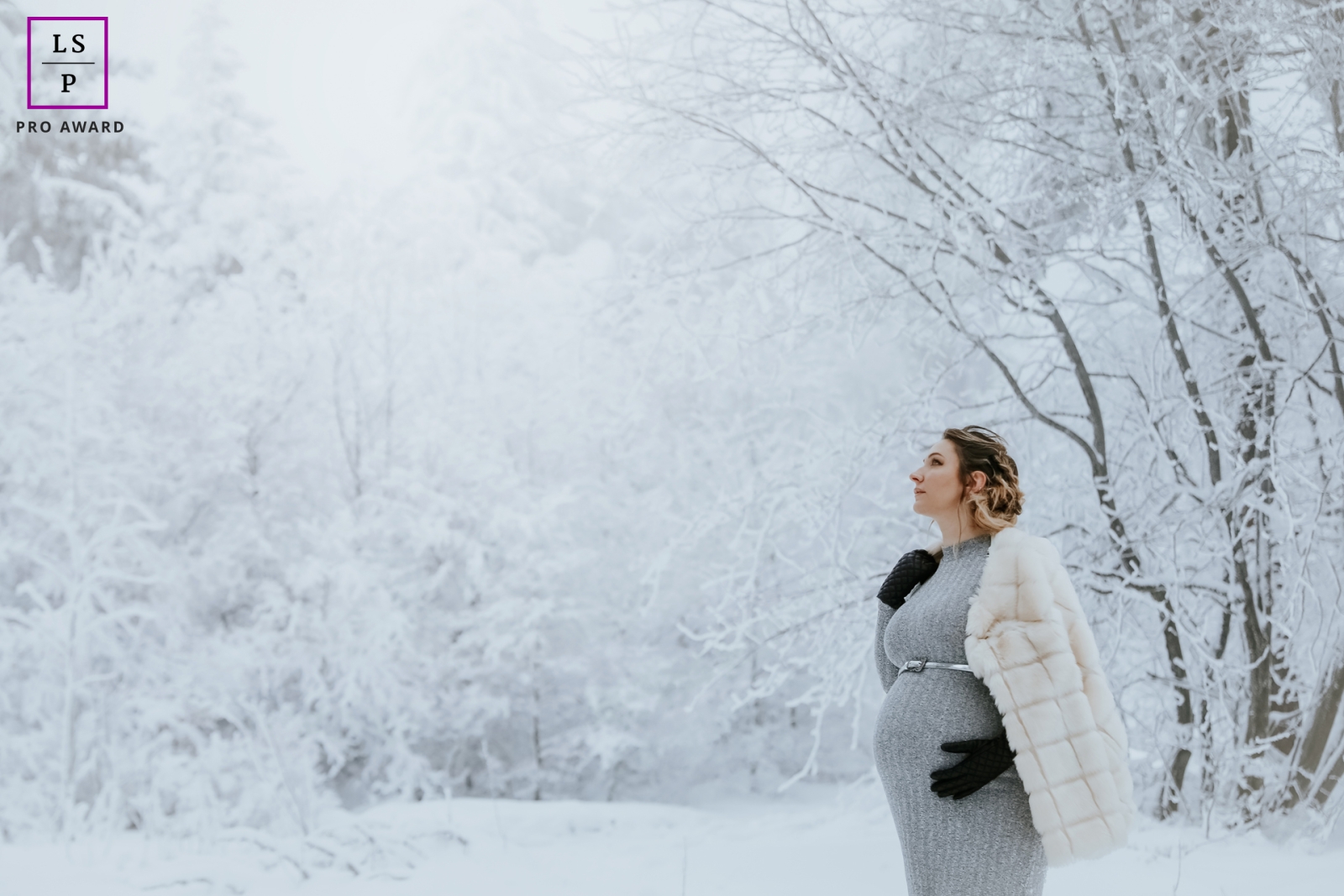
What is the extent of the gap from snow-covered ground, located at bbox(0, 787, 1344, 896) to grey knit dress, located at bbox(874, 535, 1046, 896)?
1637 millimetres

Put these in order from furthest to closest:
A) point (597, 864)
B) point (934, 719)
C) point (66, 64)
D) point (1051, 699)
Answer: point (66, 64), point (597, 864), point (934, 719), point (1051, 699)

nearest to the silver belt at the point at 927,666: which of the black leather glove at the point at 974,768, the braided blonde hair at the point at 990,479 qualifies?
the black leather glove at the point at 974,768

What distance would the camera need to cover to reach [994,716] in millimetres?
1804

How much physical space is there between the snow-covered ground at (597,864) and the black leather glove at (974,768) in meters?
1.74

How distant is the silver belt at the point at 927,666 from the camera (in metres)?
1.83

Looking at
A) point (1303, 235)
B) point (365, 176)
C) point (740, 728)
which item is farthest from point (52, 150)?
point (1303, 235)

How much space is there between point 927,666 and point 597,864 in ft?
9.82

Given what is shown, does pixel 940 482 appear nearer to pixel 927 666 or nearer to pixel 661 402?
pixel 927 666

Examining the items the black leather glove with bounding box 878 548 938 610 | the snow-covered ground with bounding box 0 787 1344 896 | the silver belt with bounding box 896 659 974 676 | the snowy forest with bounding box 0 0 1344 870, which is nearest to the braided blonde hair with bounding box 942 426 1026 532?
the black leather glove with bounding box 878 548 938 610

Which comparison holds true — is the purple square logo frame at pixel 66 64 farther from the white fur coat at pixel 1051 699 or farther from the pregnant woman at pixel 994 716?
the white fur coat at pixel 1051 699

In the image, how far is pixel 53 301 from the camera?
377 inches

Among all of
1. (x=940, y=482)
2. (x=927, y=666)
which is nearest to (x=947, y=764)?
(x=927, y=666)

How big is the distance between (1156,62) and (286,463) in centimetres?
957

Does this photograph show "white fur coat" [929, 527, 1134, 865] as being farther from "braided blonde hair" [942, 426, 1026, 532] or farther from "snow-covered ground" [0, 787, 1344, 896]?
"snow-covered ground" [0, 787, 1344, 896]
